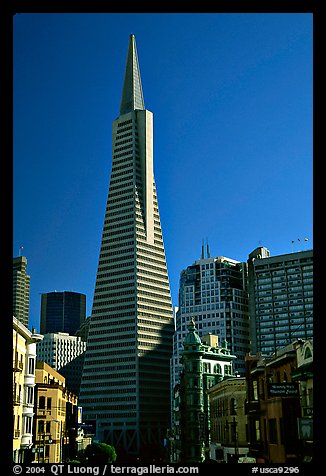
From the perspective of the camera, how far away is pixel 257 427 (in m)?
41.1

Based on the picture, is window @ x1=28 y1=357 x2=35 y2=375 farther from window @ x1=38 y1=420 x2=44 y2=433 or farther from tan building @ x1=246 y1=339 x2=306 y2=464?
tan building @ x1=246 y1=339 x2=306 y2=464

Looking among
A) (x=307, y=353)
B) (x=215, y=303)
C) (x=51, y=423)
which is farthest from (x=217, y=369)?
(x=215, y=303)

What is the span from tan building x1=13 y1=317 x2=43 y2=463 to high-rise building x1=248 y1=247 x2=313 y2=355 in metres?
109

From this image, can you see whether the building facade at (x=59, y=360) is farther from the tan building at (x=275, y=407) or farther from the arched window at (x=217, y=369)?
the tan building at (x=275, y=407)

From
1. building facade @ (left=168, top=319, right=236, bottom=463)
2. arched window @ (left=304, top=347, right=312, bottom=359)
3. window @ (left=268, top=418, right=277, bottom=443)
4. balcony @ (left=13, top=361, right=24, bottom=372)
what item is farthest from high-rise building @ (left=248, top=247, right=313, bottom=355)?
arched window @ (left=304, top=347, right=312, bottom=359)

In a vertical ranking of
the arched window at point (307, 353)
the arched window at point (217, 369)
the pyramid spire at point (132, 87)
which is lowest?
the arched window at point (307, 353)

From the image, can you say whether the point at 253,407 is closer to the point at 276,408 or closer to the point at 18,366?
the point at 276,408

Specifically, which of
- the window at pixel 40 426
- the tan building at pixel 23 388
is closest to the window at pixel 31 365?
the tan building at pixel 23 388

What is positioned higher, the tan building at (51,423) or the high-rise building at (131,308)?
the high-rise building at (131,308)

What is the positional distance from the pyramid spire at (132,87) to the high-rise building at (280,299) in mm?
Result: 47923

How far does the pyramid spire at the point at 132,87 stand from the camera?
157875 millimetres

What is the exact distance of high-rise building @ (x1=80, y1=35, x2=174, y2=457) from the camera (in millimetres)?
133875

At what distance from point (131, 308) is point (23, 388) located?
10489cm
